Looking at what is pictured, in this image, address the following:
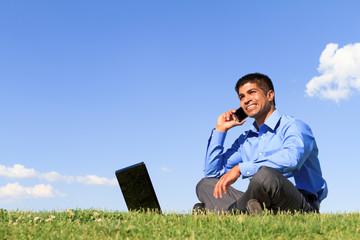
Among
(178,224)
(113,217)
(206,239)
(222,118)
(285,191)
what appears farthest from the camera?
(222,118)

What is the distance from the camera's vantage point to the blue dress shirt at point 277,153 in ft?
21.0

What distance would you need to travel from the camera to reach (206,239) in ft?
15.6

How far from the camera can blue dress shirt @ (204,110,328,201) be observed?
6.40 metres

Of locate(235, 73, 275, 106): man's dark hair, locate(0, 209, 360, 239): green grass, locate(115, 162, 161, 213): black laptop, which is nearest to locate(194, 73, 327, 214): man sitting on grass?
locate(235, 73, 275, 106): man's dark hair

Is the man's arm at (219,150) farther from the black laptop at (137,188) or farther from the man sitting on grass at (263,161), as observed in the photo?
the black laptop at (137,188)

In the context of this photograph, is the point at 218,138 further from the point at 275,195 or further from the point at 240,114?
the point at 275,195

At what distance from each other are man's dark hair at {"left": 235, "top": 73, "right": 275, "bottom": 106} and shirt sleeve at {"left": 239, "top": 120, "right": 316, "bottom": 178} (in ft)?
3.79

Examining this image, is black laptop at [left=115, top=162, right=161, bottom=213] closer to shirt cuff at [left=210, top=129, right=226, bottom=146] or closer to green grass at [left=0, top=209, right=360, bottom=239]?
green grass at [left=0, top=209, right=360, bottom=239]

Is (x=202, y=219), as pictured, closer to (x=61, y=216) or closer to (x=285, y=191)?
(x=285, y=191)

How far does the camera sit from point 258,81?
7.61 metres

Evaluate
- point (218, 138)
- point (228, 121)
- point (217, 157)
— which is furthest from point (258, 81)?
point (217, 157)

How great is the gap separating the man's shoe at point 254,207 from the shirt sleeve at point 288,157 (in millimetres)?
451

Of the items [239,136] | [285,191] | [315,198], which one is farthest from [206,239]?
[239,136]

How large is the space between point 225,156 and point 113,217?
8.71 feet
